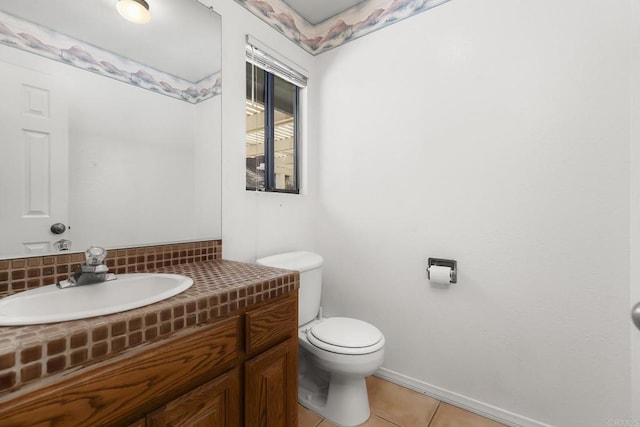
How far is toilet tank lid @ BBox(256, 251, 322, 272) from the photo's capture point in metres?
1.60

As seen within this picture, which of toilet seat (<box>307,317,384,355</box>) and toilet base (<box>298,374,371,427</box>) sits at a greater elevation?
toilet seat (<box>307,317,384,355</box>)

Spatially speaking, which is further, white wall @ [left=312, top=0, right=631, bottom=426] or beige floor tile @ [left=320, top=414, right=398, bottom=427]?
beige floor tile @ [left=320, top=414, right=398, bottom=427]

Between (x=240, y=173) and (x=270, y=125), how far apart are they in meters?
0.48

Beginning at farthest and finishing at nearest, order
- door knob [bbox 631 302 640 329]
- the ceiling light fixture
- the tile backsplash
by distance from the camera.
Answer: the ceiling light fixture < the tile backsplash < door knob [bbox 631 302 640 329]

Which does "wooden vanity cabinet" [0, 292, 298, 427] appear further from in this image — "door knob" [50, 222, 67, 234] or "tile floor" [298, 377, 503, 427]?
"door knob" [50, 222, 67, 234]

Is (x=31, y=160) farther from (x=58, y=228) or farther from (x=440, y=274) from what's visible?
(x=440, y=274)

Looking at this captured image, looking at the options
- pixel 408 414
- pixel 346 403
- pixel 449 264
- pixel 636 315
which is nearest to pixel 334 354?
pixel 346 403

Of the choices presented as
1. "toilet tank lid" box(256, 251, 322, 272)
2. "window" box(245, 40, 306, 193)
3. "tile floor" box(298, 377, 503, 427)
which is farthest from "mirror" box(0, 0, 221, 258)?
"tile floor" box(298, 377, 503, 427)

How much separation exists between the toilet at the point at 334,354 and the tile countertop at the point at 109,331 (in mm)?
572

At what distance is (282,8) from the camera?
1.85 m

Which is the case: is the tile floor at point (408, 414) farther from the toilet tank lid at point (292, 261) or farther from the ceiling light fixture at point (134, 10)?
the ceiling light fixture at point (134, 10)

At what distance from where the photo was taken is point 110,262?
1.10 metres

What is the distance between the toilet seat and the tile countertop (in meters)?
0.55

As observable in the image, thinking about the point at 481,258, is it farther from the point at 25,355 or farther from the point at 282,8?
the point at 282,8
